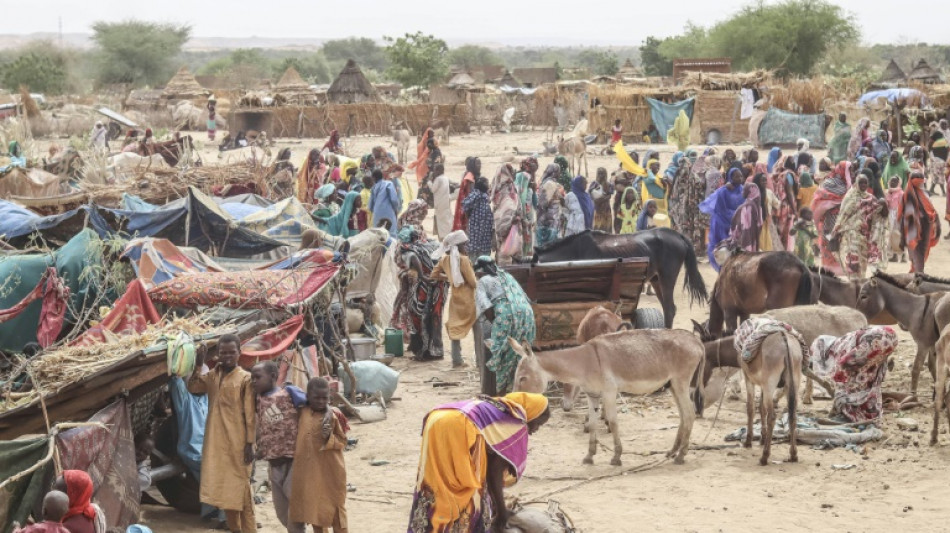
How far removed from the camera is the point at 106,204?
14.3m

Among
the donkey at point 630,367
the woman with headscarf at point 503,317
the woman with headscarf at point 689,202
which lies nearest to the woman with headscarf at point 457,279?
the woman with headscarf at point 503,317

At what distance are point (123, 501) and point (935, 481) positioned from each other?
5471 millimetres

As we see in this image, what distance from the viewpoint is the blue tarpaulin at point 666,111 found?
34938 mm

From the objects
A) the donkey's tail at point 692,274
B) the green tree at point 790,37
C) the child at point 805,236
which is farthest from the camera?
the green tree at point 790,37

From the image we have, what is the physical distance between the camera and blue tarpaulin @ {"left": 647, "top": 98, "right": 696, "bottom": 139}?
3494 centimetres

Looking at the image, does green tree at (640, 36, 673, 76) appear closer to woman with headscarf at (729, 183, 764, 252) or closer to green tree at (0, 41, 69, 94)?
green tree at (0, 41, 69, 94)

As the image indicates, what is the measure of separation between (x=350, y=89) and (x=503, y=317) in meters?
36.8

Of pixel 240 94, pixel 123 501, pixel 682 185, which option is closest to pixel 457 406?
pixel 123 501

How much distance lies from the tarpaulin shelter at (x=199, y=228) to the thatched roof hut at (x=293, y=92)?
1317 inches

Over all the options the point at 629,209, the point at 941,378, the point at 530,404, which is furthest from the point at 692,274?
the point at 530,404

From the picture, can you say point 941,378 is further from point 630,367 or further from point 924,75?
point 924,75

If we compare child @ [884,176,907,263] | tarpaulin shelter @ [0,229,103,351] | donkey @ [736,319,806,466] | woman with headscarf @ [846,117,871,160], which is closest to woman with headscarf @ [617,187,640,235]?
child @ [884,176,907,263]

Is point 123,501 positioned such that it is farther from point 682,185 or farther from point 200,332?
point 682,185

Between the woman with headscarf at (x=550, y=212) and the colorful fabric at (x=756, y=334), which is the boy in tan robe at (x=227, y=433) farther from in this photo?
the woman with headscarf at (x=550, y=212)
